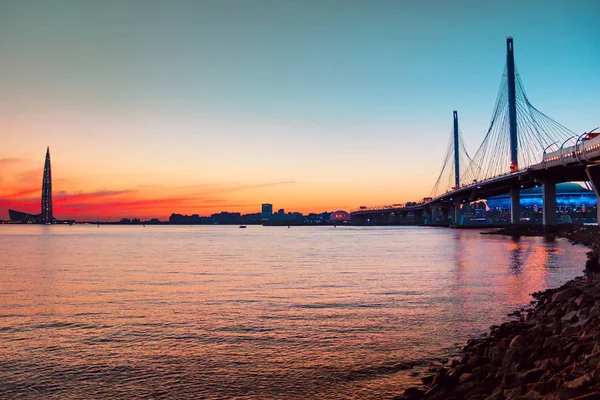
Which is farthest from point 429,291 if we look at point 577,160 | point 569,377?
point 577,160

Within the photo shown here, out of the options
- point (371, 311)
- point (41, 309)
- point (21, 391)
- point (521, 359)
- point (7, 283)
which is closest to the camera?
point (521, 359)

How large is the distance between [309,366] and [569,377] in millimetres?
5688

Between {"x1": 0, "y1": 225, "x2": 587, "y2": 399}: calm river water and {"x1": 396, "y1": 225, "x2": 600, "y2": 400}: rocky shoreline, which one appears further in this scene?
{"x1": 0, "y1": 225, "x2": 587, "y2": 399}: calm river water

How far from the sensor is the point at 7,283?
98.2 feet

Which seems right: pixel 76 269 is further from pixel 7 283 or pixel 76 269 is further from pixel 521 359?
pixel 521 359

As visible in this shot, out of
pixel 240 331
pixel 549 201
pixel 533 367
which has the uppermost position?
pixel 549 201

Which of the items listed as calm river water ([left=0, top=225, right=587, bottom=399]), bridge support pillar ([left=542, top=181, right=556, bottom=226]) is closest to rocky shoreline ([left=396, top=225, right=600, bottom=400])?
calm river water ([left=0, top=225, right=587, bottom=399])

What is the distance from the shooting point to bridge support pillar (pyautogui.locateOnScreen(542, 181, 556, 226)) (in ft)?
261

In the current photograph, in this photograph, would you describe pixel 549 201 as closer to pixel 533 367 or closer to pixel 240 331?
pixel 240 331

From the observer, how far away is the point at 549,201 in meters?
80.4

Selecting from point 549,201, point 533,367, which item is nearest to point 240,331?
point 533,367

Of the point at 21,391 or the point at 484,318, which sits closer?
the point at 21,391

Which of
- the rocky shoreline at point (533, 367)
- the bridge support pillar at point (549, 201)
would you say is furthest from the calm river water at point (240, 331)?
the bridge support pillar at point (549, 201)

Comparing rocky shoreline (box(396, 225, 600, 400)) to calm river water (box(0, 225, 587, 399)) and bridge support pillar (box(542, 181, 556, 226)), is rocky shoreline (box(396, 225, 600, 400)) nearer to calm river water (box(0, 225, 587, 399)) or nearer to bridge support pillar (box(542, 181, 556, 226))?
calm river water (box(0, 225, 587, 399))
